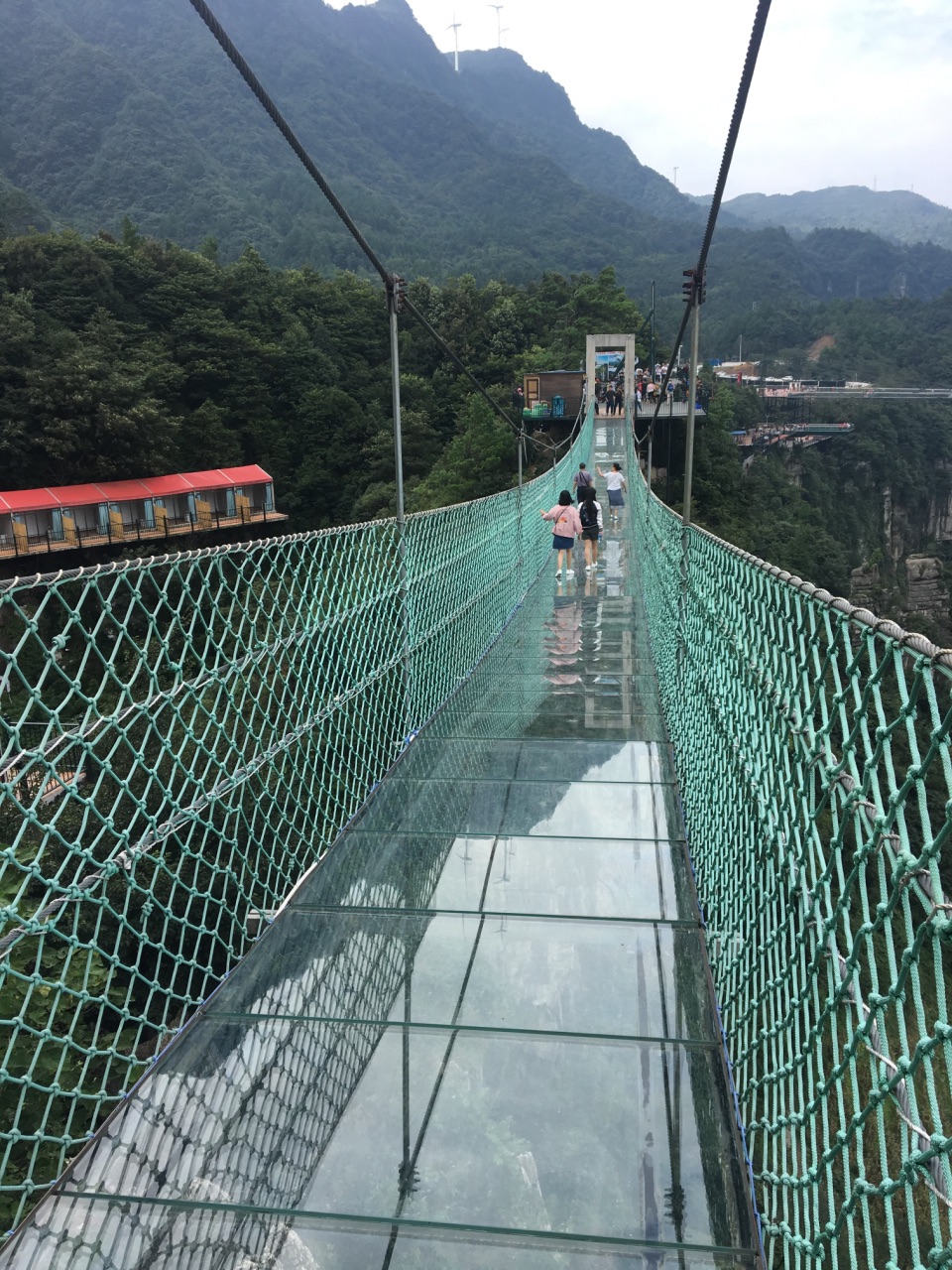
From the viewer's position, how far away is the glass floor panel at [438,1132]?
3.95 feet

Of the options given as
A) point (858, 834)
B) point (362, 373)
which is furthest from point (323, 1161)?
point (362, 373)

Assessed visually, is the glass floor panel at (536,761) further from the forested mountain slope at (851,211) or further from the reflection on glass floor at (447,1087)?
the forested mountain slope at (851,211)

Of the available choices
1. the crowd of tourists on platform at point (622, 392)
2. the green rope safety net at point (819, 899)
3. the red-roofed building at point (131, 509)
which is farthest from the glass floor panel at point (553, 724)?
the crowd of tourists on platform at point (622, 392)

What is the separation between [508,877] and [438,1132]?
0.82 metres

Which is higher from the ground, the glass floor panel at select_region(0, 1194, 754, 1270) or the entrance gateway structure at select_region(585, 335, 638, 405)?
the entrance gateway structure at select_region(585, 335, 638, 405)

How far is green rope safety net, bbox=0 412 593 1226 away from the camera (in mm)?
1182

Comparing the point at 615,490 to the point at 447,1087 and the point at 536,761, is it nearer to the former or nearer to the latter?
the point at 536,761

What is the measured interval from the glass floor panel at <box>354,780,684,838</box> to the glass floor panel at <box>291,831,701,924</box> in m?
0.07

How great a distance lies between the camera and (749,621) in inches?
61.7

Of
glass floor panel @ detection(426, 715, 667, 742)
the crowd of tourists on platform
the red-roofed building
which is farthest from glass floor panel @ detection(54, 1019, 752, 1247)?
the crowd of tourists on platform

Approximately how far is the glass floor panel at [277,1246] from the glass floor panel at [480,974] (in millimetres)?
413

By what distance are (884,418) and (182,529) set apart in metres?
28.5

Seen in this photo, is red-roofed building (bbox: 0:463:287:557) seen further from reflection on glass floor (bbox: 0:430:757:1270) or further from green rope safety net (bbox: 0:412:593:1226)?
reflection on glass floor (bbox: 0:430:757:1270)

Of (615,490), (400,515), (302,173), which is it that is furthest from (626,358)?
(302,173)
